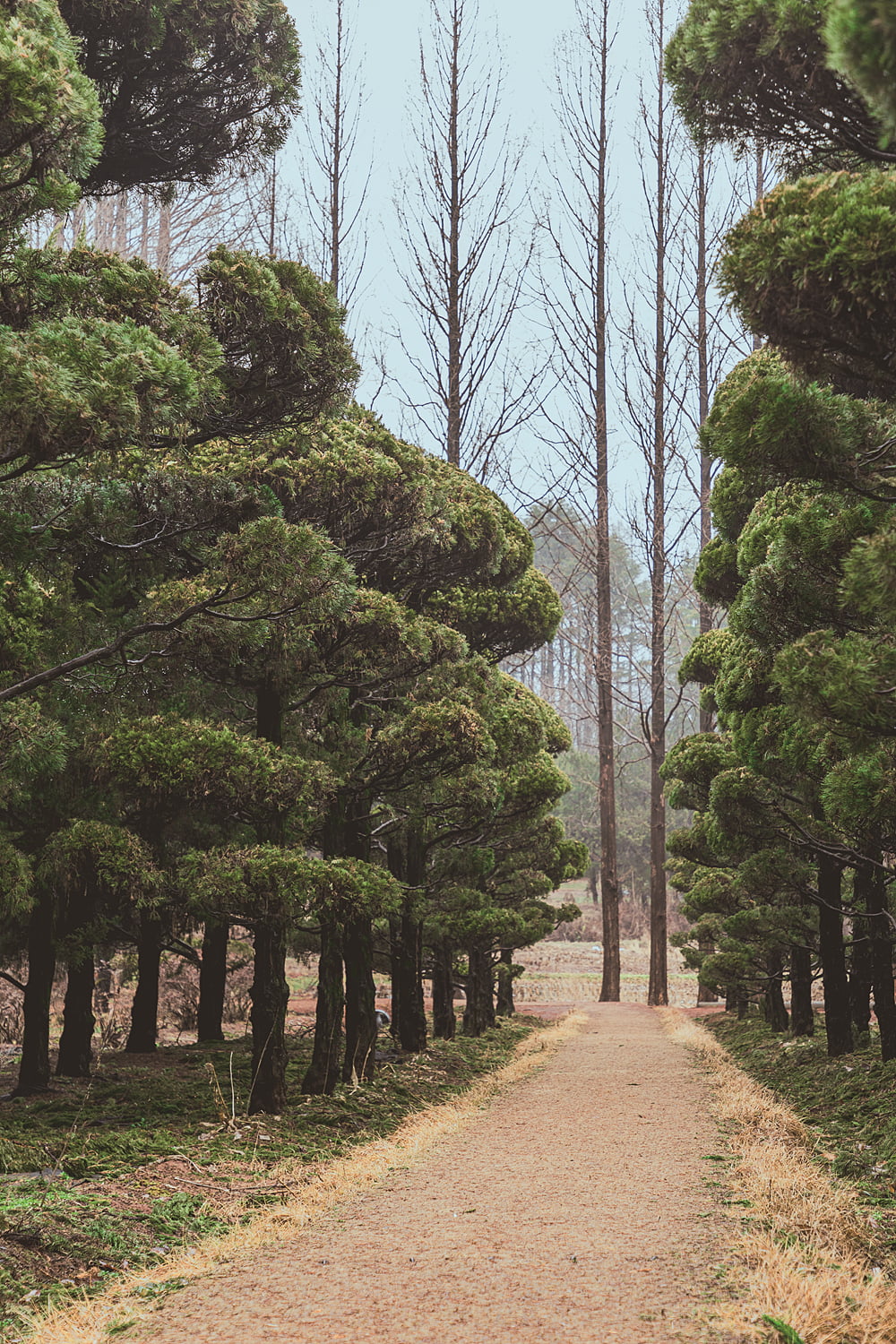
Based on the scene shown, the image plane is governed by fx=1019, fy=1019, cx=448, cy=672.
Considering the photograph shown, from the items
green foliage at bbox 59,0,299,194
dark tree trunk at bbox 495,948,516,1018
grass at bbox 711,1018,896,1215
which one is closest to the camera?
grass at bbox 711,1018,896,1215

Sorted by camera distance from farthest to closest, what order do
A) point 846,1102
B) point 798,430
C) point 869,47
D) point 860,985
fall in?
point 860,985 → point 846,1102 → point 798,430 → point 869,47

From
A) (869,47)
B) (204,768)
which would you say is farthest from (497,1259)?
(869,47)

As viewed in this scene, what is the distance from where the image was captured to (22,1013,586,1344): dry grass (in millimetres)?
3736

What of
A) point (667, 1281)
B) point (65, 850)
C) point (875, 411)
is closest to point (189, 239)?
point (65, 850)

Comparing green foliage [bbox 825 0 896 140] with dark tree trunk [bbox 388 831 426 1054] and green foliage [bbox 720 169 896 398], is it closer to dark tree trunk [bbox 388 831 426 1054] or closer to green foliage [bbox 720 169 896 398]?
green foliage [bbox 720 169 896 398]

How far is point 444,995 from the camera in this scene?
14.8 metres

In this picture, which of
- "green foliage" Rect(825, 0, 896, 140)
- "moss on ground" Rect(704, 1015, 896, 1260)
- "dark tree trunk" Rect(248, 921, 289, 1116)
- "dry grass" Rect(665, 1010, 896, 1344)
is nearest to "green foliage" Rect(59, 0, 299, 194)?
"dark tree trunk" Rect(248, 921, 289, 1116)

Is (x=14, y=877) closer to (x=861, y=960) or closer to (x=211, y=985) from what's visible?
(x=211, y=985)

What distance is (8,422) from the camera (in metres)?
4.35

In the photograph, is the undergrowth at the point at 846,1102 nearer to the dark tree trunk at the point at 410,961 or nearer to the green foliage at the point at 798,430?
the green foliage at the point at 798,430

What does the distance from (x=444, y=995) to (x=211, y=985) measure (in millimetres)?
3322

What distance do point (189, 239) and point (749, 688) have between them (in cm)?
1954

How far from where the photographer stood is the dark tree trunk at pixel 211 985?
43.9ft

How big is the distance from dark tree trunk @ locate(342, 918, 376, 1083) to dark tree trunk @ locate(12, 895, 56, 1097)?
106 inches
